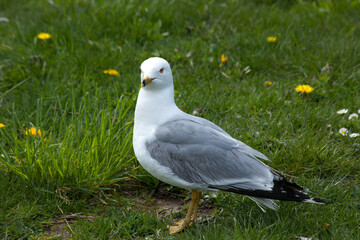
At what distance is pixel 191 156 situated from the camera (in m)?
3.14

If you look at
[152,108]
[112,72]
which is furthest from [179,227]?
[112,72]

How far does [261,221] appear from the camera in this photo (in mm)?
3188

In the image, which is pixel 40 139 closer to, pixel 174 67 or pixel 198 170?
pixel 198 170

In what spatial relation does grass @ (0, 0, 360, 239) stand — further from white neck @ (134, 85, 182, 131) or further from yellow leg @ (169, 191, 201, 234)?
white neck @ (134, 85, 182, 131)

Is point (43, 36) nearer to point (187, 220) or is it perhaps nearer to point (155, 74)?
point (155, 74)

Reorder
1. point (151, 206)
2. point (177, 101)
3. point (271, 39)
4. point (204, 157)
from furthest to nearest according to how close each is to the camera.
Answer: point (271, 39)
point (177, 101)
point (151, 206)
point (204, 157)

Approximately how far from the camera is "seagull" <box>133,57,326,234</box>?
3049 mm

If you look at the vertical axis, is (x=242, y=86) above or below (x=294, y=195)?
below

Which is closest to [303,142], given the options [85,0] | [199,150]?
[199,150]

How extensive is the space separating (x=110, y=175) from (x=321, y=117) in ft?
6.40

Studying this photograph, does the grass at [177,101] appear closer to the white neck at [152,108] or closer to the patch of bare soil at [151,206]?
the patch of bare soil at [151,206]

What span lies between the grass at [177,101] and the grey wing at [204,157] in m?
0.31

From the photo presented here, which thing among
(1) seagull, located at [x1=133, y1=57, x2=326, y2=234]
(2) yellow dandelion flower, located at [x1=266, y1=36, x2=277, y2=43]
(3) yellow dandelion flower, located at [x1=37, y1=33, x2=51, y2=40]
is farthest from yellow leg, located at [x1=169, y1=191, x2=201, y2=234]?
(3) yellow dandelion flower, located at [x1=37, y1=33, x2=51, y2=40]

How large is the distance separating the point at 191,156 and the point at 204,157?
0.28 ft
